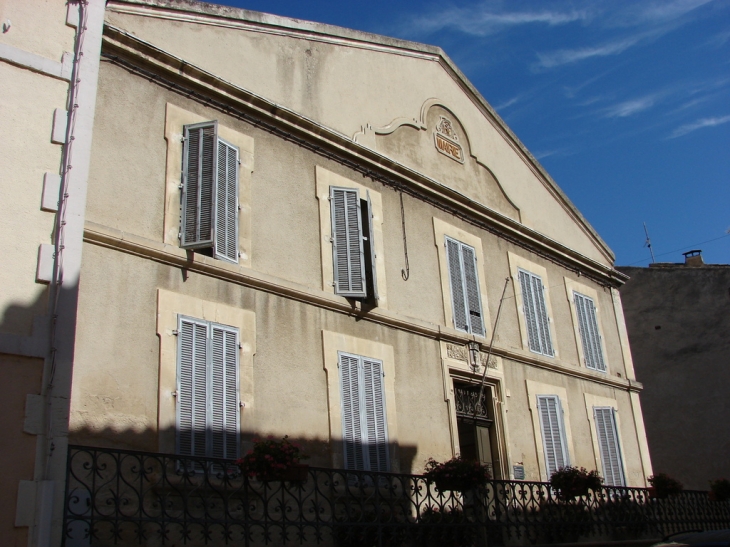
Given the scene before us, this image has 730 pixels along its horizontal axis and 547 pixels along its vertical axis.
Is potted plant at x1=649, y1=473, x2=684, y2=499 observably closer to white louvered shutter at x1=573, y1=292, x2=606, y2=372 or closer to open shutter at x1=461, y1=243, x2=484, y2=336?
white louvered shutter at x1=573, y1=292, x2=606, y2=372

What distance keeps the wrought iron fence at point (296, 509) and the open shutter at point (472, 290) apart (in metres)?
2.48

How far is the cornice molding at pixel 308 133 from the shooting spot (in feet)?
31.9

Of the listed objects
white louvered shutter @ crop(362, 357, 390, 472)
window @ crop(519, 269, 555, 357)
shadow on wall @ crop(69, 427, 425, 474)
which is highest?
window @ crop(519, 269, 555, 357)

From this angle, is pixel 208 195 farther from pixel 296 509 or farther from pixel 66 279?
pixel 296 509

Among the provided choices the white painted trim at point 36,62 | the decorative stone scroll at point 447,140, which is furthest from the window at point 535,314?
the white painted trim at point 36,62

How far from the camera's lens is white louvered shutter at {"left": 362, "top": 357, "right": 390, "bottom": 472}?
10414 mm

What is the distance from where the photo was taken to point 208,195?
9711mm

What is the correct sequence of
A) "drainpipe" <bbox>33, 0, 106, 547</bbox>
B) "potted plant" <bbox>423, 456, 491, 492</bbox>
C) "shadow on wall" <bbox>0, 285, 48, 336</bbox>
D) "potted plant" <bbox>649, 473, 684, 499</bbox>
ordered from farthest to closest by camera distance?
"potted plant" <bbox>649, 473, 684, 499</bbox> < "potted plant" <bbox>423, 456, 491, 492</bbox> < "shadow on wall" <bbox>0, 285, 48, 336</bbox> < "drainpipe" <bbox>33, 0, 106, 547</bbox>

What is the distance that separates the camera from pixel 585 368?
15.1 meters

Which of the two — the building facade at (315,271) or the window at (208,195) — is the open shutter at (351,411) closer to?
the building facade at (315,271)

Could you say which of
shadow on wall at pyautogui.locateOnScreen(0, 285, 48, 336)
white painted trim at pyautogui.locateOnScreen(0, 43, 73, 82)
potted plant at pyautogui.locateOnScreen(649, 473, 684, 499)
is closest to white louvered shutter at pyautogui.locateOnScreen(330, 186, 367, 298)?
white painted trim at pyautogui.locateOnScreen(0, 43, 73, 82)

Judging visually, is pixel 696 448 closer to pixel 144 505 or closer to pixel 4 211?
pixel 144 505

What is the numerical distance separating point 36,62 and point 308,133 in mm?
4390

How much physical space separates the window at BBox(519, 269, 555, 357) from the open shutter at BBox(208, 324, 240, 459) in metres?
6.31
